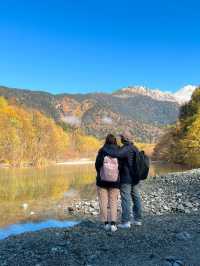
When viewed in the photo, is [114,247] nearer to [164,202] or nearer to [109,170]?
[109,170]

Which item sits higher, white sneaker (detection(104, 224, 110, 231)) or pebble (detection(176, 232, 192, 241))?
white sneaker (detection(104, 224, 110, 231))

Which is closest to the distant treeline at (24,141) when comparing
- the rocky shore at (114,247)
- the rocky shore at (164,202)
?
the rocky shore at (164,202)

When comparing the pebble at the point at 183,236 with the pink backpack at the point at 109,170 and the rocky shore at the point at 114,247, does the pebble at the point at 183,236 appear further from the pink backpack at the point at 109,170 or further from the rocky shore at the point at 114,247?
the pink backpack at the point at 109,170

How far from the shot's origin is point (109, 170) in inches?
592

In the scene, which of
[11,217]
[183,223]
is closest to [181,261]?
[183,223]

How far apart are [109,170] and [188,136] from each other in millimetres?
60438

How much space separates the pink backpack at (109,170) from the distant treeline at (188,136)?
5627 cm

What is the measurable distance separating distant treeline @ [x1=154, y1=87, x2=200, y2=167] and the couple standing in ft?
182

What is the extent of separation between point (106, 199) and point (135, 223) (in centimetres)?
191

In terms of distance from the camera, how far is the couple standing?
15.1m

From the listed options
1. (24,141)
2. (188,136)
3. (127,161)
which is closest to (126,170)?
(127,161)

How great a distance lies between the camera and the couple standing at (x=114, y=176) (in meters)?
15.1

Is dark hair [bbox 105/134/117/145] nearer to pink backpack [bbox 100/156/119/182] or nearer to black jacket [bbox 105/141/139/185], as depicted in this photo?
black jacket [bbox 105/141/139/185]

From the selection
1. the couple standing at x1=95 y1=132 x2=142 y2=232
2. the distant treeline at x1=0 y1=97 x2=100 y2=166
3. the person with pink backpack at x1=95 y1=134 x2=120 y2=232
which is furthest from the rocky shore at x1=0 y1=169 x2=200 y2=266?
the distant treeline at x1=0 y1=97 x2=100 y2=166
